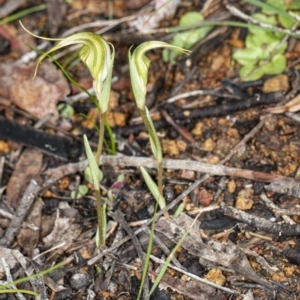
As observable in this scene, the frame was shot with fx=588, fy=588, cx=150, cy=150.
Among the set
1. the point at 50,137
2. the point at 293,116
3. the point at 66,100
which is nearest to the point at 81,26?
the point at 66,100

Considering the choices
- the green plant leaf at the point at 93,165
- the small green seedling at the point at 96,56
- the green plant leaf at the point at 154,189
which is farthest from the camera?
the green plant leaf at the point at 154,189

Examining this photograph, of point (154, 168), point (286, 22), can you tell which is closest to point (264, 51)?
point (286, 22)

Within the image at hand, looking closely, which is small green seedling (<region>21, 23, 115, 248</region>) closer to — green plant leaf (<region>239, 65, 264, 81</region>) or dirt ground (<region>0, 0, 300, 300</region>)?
dirt ground (<region>0, 0, 300, 300</region>)

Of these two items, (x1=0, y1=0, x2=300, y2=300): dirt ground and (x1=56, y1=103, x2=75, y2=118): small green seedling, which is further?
(x1=56, y1=103, x2=75, y2=118): small green seedling

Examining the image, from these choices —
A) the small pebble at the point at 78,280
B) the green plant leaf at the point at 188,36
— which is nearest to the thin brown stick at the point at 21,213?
the small pebble at the point at 78,280

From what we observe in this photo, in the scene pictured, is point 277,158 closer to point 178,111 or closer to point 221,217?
point 221,217

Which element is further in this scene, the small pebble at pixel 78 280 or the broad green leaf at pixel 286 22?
the broad green leaf at pixel 286 22

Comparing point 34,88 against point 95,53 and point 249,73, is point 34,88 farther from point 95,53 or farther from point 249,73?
point 95,53

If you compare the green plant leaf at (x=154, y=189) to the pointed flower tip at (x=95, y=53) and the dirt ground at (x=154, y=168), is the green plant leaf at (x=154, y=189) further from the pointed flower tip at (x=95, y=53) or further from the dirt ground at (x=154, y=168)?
the pointed flower tip at (x=95, y=53)

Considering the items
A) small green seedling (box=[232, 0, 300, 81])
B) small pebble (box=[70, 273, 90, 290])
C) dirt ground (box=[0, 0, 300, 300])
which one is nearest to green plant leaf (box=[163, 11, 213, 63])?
dirt ground (box=[0, 0, 300, 300])
